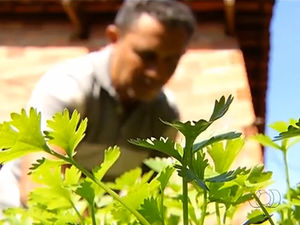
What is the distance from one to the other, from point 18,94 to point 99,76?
2200 millimetres

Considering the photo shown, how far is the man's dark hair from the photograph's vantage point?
137 cm

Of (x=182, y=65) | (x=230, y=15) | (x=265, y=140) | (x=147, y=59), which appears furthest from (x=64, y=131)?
(x=230, y=15)

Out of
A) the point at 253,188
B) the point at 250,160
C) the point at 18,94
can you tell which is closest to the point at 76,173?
the point at 253,188

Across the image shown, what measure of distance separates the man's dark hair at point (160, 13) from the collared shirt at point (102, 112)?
95mm

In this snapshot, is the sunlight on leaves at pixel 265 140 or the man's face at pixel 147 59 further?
the man's face at pixel 147 59

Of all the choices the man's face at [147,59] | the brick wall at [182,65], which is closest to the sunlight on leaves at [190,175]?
the man's face at [147,59]

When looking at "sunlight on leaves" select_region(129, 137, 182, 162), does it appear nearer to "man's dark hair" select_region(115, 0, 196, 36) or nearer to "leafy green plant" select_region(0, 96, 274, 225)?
"leafy green plant" select_region(0, 96, 274, 225)

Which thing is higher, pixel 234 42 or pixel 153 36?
pixel 234 42

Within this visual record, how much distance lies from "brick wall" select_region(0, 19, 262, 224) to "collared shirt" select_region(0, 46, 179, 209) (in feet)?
4.95

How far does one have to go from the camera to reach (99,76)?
54.8 inches

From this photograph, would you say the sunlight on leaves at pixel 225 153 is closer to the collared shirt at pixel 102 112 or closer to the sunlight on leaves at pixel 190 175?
the sunlight on leaves at pixel 190 175

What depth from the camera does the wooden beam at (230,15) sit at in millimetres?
3473

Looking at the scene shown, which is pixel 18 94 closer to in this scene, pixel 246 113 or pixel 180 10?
pixel 246 113

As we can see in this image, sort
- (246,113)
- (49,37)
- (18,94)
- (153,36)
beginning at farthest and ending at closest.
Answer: (49,37), (18,94), (246,113), (153,36)
